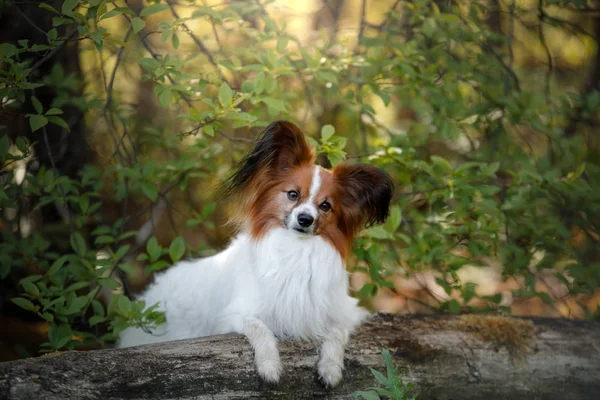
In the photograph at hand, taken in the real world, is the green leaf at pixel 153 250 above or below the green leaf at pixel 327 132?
below

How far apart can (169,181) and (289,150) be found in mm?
1425

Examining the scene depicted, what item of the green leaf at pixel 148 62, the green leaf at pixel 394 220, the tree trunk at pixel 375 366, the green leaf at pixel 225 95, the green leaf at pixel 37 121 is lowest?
the tree trunk at pixel 375 366

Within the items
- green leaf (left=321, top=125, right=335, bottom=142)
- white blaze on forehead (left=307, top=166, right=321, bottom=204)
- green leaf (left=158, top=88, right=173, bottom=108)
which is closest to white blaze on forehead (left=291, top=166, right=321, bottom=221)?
white blaze on forehead (left=307, top=166, right=321, bottom=204)

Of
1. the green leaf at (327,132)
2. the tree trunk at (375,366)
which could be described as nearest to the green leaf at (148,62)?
the green leaf at (327,132)

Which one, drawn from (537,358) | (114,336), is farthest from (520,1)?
(114,336)

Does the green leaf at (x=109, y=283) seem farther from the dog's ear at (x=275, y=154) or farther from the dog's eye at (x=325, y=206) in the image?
the dog's eye at (x=325, y=206)

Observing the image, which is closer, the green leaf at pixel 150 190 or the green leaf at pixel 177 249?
the green leaf at pixel 177 249

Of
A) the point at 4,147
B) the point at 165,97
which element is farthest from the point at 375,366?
the point at 4,147

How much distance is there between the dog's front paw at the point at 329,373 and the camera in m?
2.90

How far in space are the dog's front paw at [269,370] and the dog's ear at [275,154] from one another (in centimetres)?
109

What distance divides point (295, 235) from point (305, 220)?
0.15 m

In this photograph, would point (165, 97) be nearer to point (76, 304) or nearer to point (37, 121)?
point (37, 121)

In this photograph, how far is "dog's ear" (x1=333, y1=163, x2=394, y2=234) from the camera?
330 cm

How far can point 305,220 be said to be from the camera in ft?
10.1
